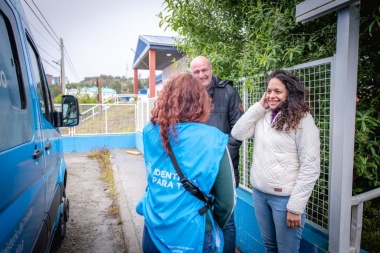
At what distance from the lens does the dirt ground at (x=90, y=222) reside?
12.1 feet

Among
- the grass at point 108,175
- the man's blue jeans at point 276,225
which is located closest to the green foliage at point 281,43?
the man's blue jeans at point 276,225

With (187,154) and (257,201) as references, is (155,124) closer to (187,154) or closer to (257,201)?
(187,154)

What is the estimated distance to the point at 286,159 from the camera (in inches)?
76.9

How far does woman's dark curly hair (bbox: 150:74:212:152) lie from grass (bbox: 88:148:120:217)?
3.75 meters

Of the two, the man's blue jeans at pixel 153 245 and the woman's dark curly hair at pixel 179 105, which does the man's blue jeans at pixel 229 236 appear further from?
the woman's dark curly hair at pixel 179 105

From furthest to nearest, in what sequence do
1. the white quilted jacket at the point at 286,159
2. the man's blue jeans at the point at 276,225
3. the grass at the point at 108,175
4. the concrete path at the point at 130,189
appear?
1. the grass at the point at 108,175
2. the concrete path at the point at 130,189
3. the man's blue jeans at the point at 276,225
4. the white quilted jacket at the point at 286,159

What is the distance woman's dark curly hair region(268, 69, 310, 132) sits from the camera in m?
1.90

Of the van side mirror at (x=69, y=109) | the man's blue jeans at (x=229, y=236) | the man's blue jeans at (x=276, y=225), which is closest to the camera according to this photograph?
the man's blue jeans at (x=276, y=225)

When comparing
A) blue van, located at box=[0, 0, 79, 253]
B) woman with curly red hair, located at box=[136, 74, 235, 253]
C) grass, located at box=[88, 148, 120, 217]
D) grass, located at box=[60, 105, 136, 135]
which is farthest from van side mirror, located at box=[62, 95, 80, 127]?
grass, located at box=[60, 105, 136, 135]

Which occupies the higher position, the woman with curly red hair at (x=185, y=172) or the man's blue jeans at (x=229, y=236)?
the woman with curly red hair at (x=185, y=172)

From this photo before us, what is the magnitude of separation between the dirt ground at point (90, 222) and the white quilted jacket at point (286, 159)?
2.45 metres

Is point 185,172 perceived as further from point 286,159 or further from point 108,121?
point 108,121

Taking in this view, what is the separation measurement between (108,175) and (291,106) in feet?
19.9

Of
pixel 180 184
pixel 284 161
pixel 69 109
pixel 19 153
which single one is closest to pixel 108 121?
pixel 69 109
